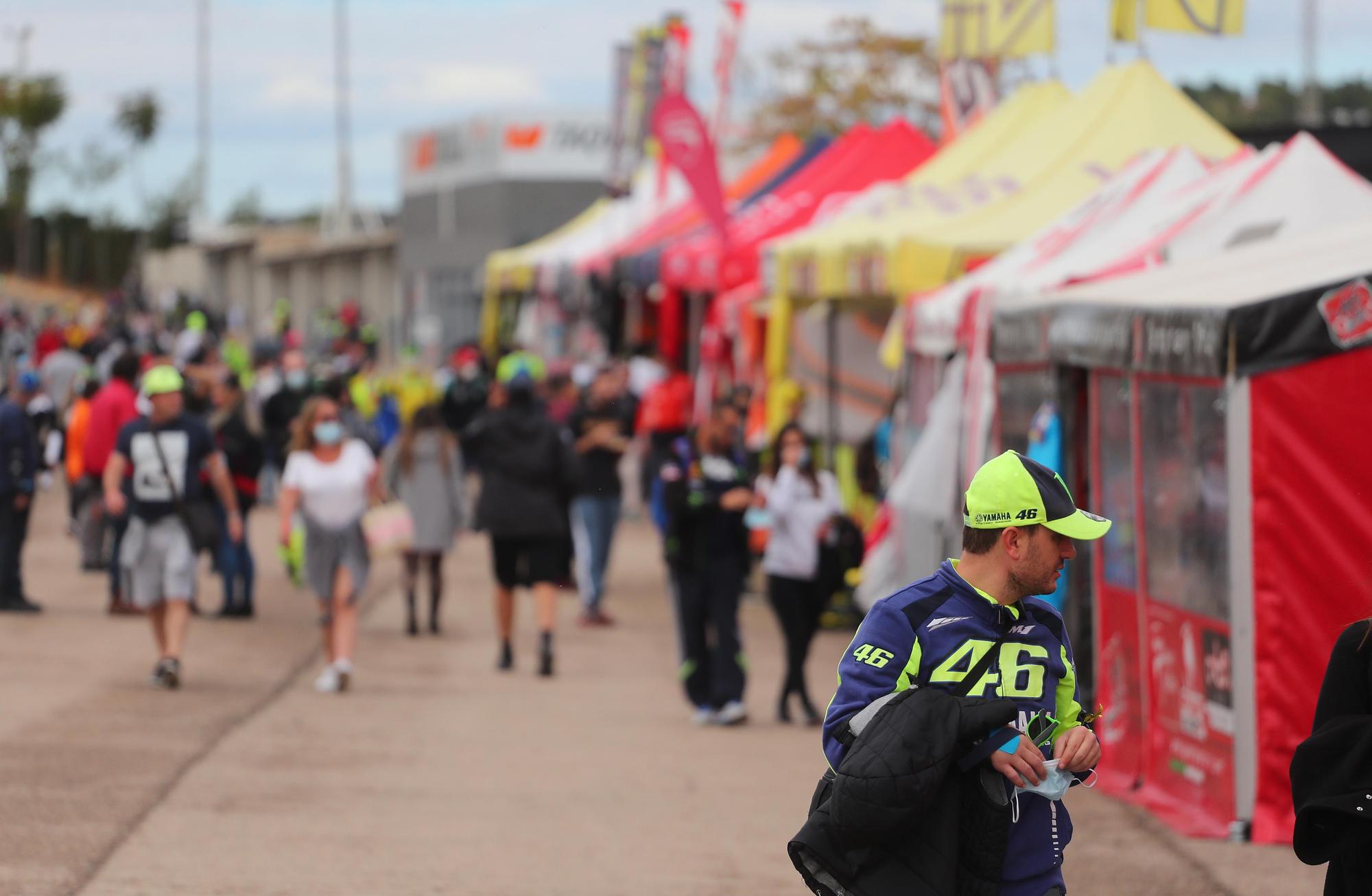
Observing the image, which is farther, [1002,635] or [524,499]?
[524,499]

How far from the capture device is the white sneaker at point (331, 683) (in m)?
12.6

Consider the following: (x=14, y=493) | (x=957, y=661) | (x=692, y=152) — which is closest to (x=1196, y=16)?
(x=692, y=152)

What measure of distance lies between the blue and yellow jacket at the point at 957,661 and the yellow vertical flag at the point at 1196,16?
466 inches

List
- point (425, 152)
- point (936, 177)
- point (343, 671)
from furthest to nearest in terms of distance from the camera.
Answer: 1. point (425, 152)
2. point (936, 177)
3. point (343, 671)

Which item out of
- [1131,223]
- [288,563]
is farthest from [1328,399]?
[288,563]

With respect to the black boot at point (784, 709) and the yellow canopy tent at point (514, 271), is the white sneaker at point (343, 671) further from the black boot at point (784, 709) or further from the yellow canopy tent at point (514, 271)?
the yellow canopy tent at point (514, 271)

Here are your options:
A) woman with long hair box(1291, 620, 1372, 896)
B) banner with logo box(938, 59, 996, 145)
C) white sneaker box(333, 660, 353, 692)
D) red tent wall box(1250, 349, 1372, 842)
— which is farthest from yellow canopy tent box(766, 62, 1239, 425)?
woman with long hair box(1291, 620, 1372, 896)

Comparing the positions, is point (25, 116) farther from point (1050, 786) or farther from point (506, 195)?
point (1050, 786)

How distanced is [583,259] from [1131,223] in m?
18.5

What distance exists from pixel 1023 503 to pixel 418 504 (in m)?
11.6

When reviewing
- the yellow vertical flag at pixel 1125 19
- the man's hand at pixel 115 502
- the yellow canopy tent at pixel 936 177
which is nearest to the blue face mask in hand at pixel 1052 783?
the man's hand at pixel 115 502

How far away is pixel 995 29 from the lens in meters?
17.7

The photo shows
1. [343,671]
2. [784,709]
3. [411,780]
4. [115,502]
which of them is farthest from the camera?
[343,671]

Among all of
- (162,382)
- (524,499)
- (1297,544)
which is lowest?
(524,499)
